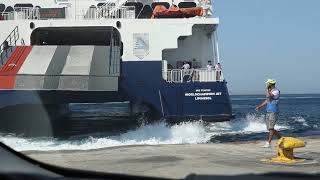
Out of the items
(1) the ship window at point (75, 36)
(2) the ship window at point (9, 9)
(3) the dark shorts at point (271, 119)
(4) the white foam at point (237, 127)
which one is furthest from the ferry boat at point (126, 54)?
(3) the dark shorts at point (271, 119)

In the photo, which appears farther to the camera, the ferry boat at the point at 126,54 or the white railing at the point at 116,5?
the white railing at the point at 116,5

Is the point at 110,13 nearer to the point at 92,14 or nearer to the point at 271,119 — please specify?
the point at 92,14

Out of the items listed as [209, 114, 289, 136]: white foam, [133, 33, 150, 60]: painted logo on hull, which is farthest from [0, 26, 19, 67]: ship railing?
[209, 114, 289, 136]: white foam

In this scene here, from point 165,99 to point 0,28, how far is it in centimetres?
482

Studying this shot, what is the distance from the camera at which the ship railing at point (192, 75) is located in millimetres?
14547

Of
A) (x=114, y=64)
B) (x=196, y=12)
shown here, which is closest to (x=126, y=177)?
(x=114, y=64)

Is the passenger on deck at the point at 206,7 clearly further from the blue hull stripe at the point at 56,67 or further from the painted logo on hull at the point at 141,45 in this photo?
the blue hull stripe at the point at 56,67

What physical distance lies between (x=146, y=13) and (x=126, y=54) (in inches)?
98.0

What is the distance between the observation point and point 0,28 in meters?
14.9

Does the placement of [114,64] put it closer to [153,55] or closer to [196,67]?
[153,55]

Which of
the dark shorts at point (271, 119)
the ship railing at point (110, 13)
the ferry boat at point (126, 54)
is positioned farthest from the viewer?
the ship railing at point (110, 13)

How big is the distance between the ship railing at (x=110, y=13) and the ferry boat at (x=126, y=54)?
3cm

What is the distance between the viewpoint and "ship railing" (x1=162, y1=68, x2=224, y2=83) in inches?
573

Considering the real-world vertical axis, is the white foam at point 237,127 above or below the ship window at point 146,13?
below
